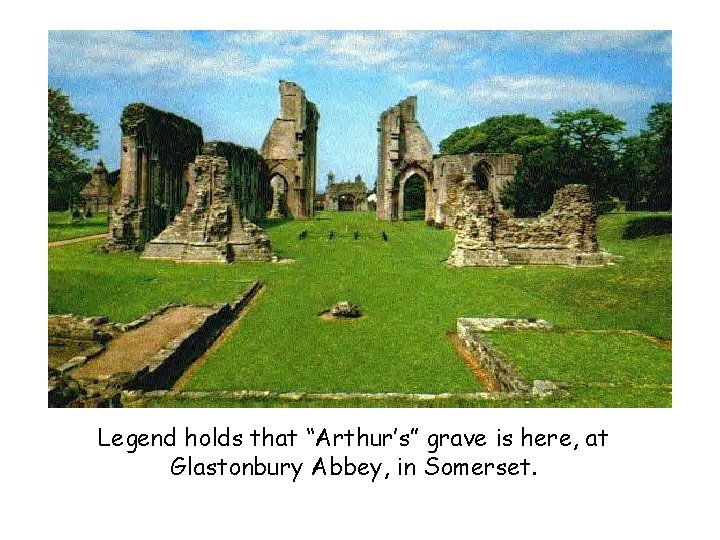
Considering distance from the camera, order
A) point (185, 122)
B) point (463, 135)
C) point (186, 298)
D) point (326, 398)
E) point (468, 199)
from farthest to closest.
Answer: point (463, 135) < point (185, 122) < point (468, 199) < point (186, 298) < point (326, 398)

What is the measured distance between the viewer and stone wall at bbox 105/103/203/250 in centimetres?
2288

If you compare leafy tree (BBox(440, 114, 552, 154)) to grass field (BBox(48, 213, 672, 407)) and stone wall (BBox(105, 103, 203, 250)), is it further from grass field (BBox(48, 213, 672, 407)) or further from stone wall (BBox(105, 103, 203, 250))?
stone wall (BBox(105, 103, 203, 250))

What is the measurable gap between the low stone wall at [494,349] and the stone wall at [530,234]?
8976 mm

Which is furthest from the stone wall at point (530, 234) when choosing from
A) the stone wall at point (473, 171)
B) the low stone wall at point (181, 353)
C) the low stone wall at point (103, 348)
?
the stone wall at point (473, 171)

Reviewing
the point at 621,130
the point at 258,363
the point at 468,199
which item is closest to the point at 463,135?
the point at 621,130

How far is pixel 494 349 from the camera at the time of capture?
28.9 feet

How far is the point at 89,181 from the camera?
163ft

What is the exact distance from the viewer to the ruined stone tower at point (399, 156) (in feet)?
145

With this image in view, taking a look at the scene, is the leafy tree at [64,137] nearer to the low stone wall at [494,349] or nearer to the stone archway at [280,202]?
the stone archway at [280,202]

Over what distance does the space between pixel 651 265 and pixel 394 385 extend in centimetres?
1297

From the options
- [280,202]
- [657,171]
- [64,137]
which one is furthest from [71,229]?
[657,171]

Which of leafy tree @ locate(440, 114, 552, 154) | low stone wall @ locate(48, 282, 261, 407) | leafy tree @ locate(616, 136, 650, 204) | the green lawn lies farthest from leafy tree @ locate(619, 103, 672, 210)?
the green lawn

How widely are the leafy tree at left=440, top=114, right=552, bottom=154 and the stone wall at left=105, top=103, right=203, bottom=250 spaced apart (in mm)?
37431

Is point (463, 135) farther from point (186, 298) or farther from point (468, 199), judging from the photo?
point (186, 298)
